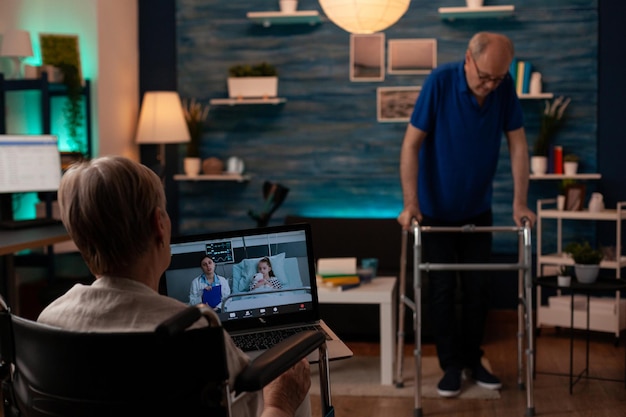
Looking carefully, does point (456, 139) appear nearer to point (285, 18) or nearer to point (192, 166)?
point (285, 18)

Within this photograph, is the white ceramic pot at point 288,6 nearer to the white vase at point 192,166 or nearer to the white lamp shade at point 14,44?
the white vase at point 192,166

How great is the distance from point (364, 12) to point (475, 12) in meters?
1.42

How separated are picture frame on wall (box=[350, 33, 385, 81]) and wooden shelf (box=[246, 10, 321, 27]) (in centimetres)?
30

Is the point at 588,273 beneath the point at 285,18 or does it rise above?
beneath

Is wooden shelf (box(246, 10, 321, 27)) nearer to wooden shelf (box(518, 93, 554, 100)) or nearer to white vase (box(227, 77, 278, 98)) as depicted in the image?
white vase (box(227, 77, 278, 98))

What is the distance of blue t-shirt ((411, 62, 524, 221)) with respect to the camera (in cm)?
377

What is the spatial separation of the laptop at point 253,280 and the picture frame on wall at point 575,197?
3364mm

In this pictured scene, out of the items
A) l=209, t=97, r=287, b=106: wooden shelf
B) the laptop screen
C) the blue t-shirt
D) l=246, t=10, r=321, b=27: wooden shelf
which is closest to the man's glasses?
the blue t-shirt

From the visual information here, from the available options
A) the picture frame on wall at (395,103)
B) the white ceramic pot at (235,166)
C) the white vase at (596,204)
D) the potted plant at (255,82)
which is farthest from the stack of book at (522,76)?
Answer: the white ceramic pot at (235,166)

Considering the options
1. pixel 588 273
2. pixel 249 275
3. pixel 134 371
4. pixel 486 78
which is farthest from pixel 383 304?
pixel 134 371

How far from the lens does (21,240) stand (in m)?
3.81

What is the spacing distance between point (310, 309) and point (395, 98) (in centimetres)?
367

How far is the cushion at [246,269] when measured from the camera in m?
2.17

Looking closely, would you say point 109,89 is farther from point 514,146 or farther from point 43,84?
point 514,146
